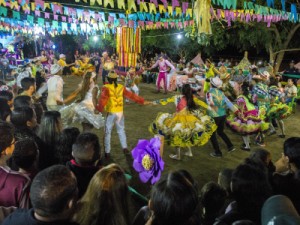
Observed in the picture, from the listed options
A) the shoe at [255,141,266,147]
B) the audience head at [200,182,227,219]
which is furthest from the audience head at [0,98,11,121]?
the shoe at [255,141,266,147]

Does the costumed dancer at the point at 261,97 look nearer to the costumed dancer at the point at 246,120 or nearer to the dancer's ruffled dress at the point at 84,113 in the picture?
the costumed dancer at the point at 246,120

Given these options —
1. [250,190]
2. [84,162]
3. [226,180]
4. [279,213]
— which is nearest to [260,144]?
[226,180]

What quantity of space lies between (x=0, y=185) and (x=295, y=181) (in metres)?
2.61

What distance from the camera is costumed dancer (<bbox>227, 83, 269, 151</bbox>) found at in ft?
23.0

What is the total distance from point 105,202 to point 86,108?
4305 millimetres

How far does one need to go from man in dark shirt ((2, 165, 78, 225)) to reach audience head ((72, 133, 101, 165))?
95cm

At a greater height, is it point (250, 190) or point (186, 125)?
point (250, 190)

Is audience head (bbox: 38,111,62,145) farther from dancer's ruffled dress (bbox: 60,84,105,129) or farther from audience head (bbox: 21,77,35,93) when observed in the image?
dancer's ruffled dress (bbox: 60,84,105,129)

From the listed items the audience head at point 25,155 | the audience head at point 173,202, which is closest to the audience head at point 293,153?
the audience head at point 173,202

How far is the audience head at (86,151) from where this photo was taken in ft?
9.62

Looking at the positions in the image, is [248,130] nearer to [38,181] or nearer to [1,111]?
[1,111]

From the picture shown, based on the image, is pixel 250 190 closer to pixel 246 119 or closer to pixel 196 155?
pixel 196 155

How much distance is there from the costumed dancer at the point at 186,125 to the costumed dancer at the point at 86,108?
4.10 feet

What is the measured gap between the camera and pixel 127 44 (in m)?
12.8
